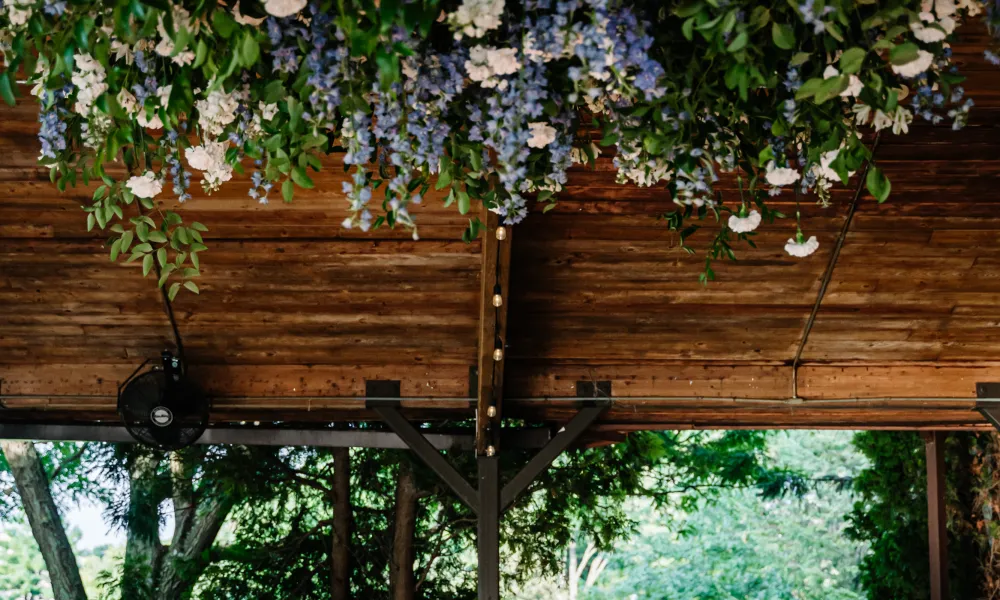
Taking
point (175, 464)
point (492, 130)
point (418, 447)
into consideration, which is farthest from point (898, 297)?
point (175, 464)

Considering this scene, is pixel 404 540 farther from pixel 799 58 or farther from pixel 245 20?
pixel 799 58

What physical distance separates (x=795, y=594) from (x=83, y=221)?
11.8 metres

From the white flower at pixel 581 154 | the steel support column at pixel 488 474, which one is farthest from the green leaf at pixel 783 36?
the steel support column at pixel 488 474

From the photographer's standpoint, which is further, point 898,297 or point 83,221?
point 898,297

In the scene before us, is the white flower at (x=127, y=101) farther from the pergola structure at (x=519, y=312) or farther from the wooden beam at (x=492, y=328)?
the pergola structure at (x=519, y=312)

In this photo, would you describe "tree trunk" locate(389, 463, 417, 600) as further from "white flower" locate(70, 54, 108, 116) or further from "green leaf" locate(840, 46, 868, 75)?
"green leaf" locate(840, 46, 868, 75)

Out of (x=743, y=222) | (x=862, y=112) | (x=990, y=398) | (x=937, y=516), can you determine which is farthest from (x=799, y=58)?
(x=937, y=516)

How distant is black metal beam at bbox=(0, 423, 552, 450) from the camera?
6.41m

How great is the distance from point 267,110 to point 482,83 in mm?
331

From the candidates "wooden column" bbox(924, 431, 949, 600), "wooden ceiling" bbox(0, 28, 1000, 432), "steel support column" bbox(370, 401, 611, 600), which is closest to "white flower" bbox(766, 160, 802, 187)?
"wooden ceiling" bbox(0, 28, 1000, 432)

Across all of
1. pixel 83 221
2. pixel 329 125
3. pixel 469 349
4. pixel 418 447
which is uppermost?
pixel 83 221

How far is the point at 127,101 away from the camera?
1500mm

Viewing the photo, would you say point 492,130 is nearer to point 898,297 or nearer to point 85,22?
point 85,22

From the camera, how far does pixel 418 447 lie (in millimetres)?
5875
